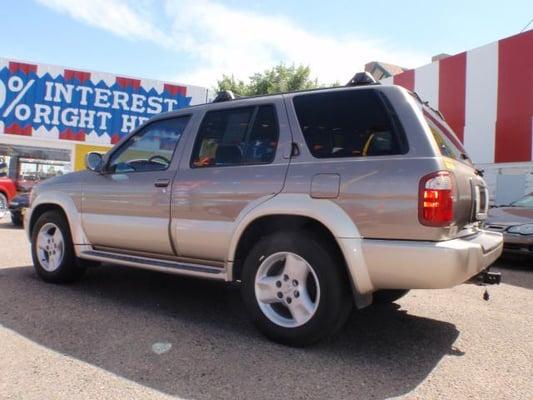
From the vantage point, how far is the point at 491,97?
12.7 metres

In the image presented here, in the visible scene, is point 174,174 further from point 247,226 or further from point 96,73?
point 96,73

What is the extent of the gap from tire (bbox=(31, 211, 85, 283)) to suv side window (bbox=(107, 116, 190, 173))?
0.94 meters

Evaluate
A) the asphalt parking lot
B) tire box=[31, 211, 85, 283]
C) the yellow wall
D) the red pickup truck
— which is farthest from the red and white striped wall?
the red pickup truck

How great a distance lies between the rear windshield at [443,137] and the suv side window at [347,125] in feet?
1.10

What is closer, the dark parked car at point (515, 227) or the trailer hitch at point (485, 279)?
the trailer hitch at point (485, 279)

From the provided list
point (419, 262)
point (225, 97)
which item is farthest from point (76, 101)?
point (419, 262)

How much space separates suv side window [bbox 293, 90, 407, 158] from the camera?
10.9 feet

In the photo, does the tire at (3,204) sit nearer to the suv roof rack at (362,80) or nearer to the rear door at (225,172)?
the rear door at (225,172)

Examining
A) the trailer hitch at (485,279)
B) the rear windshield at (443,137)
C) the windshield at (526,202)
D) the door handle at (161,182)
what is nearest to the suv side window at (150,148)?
the door handle at (161,182)

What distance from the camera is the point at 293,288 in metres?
3.50

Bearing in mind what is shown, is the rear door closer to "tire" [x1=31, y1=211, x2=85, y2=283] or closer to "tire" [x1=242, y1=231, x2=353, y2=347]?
"tire" [x1=242, y1=231, x2=353, y2=347]

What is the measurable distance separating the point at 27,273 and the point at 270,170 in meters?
3.78

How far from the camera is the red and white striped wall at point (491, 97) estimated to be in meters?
11.9

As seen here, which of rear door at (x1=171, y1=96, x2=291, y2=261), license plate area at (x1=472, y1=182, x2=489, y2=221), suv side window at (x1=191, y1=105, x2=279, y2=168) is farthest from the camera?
suv side window at (x1=191, y1=105, x2=279, y2=168)
